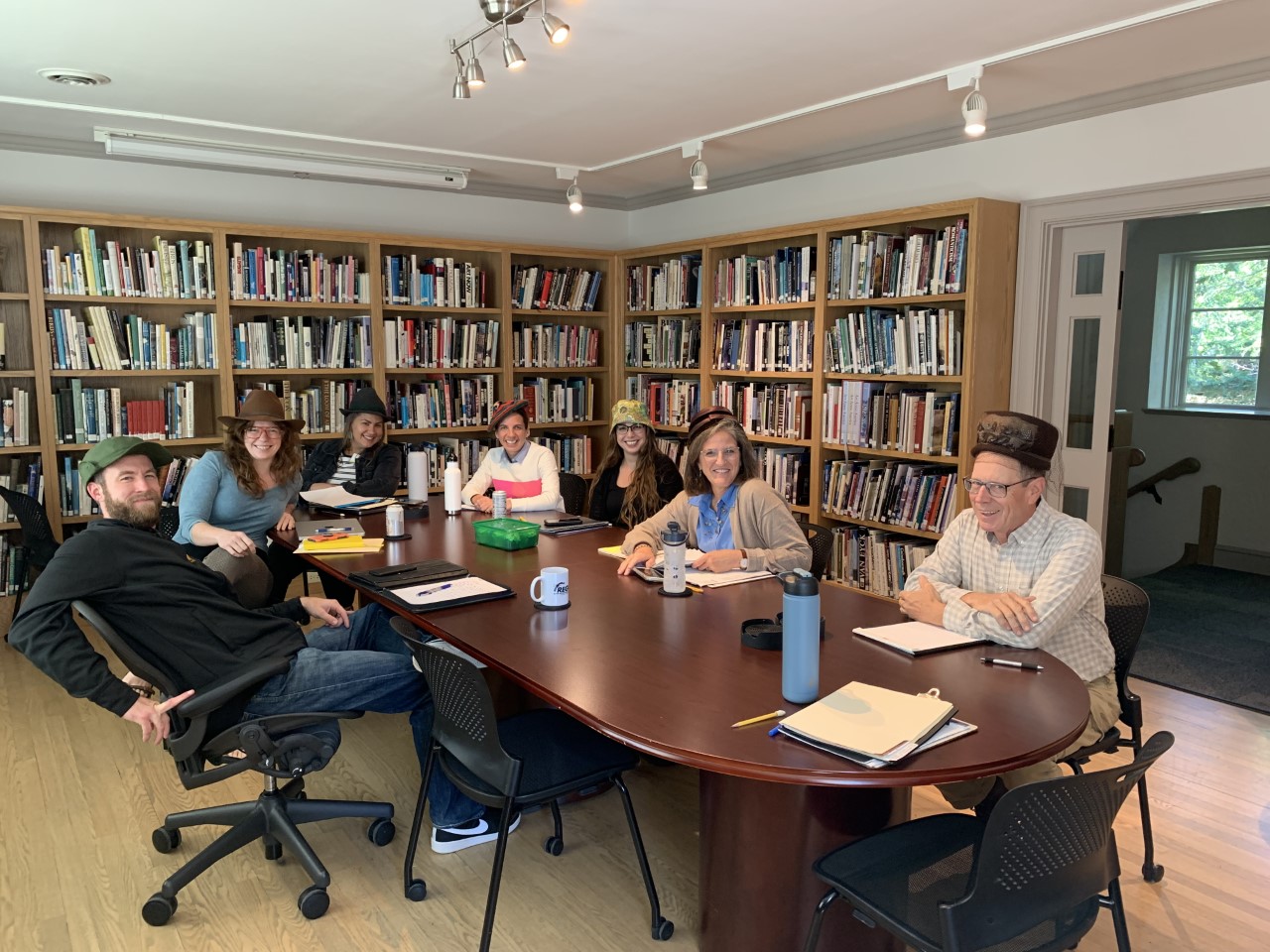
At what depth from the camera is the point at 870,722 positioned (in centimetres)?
169

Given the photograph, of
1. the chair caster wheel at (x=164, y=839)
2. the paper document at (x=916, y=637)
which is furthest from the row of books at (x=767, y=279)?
the chair caster wheel at (x=164, y=839)

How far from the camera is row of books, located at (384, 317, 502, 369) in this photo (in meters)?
5.54

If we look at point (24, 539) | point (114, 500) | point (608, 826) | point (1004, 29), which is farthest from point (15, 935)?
point (1004, 29)

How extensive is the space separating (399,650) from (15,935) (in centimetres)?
118

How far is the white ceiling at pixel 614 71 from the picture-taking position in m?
2.94

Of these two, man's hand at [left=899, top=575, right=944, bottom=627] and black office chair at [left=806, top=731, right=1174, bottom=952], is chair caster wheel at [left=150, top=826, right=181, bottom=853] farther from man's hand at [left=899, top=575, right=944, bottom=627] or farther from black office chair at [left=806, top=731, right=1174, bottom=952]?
man's hand at [left=899, top=575, right=944, bottom=627]

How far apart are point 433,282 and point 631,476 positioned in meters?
2.18

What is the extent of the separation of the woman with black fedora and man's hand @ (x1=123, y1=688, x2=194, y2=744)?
2.24 meters

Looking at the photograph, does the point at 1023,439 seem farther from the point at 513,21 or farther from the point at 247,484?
the point at 247,484

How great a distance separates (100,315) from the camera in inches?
186

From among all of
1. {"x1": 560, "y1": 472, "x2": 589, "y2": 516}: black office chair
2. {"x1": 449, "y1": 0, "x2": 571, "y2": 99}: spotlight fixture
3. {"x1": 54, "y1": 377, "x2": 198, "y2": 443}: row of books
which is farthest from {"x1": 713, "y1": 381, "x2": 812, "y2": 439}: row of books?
{"x1": 54, "y1": 377, "x2": 198, "y2": 443}: row of books

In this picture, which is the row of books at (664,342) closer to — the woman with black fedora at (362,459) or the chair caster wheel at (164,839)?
the woman with black fedora at (362,459)

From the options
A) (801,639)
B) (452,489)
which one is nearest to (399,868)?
(801,639)

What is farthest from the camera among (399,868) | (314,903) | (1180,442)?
(1180,442)
